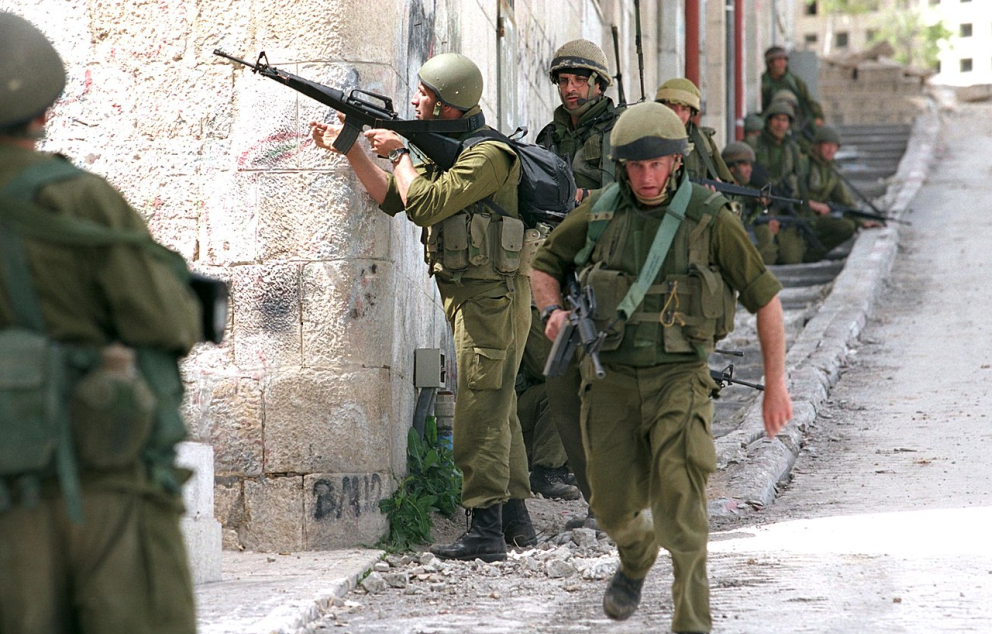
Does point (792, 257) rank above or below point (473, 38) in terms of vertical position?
below

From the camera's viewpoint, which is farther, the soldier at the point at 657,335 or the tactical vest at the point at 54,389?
the soldier at the point at 657,335

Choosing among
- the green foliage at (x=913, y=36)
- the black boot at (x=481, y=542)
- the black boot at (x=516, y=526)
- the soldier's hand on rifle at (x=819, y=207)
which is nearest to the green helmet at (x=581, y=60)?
the black boot at (x=516, y=526)

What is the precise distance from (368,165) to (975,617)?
274 cm

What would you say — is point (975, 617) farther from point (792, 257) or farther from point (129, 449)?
point (792, 257)

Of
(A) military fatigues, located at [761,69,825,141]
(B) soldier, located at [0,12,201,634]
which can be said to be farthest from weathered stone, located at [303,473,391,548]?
(A) military fatigues, located at [761,69,825,141]

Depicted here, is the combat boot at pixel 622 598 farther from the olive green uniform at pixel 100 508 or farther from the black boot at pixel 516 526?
the olive green uniform at pixel 100 508

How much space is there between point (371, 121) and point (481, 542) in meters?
1.69

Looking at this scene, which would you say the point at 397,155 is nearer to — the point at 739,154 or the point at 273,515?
the point at 273,515

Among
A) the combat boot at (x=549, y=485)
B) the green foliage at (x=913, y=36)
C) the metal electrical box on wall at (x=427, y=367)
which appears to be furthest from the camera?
the green foliage at (x=913, y=36)

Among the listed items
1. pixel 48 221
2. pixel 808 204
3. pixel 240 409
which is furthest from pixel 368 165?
pixel 808 204

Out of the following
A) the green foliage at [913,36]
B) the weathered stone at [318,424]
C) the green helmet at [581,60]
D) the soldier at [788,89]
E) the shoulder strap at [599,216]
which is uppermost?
the green foliage at [913,36]

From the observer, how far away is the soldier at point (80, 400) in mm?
2752

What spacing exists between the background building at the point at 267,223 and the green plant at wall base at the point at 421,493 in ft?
0.25

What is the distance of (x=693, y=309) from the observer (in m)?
4.45
